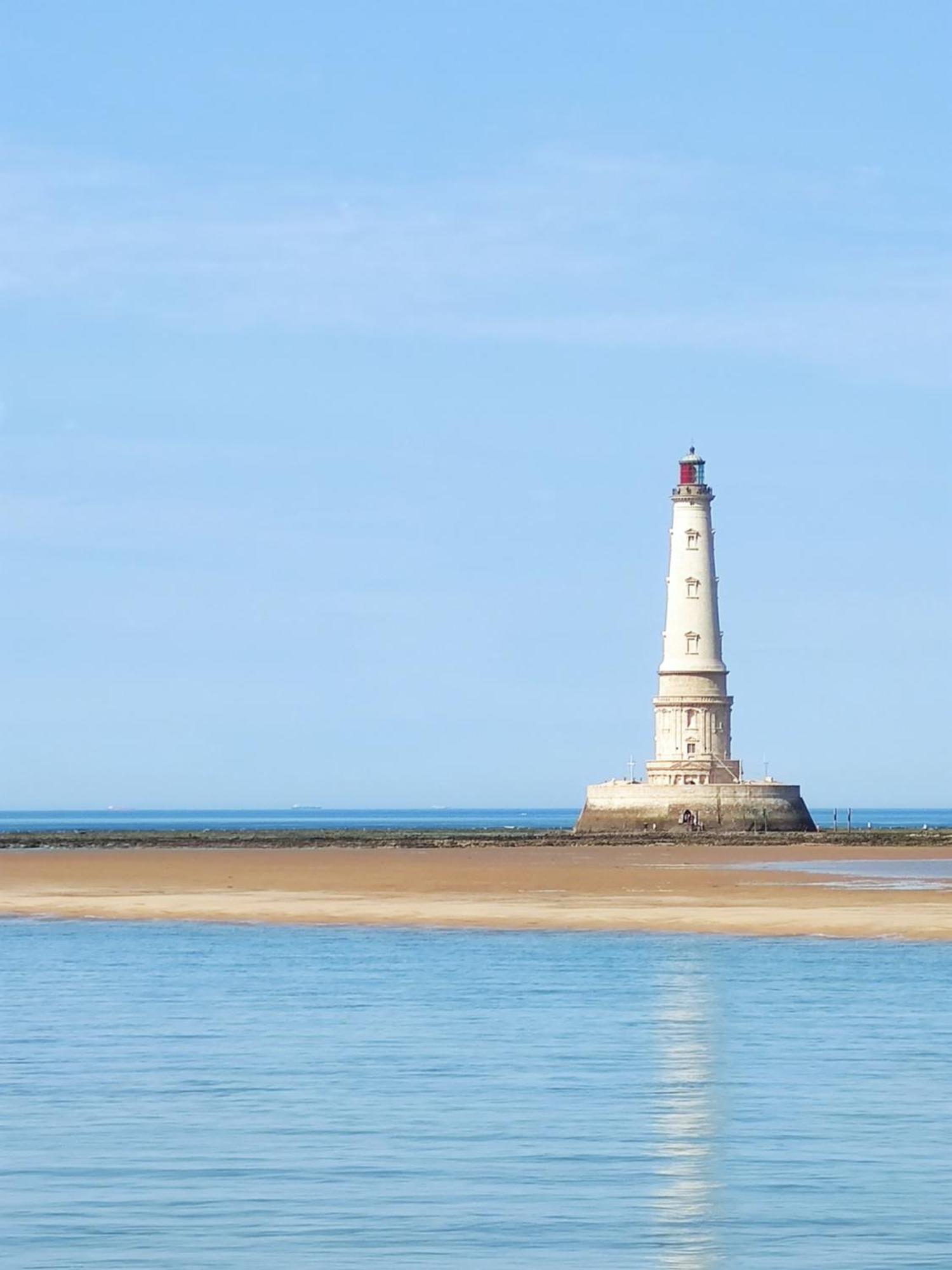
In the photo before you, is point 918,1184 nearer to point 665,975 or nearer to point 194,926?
point 665,975

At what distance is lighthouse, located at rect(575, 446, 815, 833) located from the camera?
9081 centimetres

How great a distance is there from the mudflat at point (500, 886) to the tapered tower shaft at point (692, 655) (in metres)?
4.91

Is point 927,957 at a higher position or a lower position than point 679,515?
lower

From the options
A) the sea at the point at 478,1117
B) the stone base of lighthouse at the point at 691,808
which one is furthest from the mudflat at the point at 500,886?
the sea at the point at 478,1117

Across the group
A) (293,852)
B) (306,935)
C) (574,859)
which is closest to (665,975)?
(306,935)

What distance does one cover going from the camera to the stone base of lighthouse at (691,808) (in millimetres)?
91250

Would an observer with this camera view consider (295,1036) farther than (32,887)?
No

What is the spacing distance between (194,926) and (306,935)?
10.6 ft

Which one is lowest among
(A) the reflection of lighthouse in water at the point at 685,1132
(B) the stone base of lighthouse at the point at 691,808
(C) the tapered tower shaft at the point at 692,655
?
(A) the reflection of lighthouse in water at the point at 685,1132

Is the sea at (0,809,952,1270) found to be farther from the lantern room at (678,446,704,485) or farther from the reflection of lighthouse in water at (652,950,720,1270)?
the lantern room at (678,446,704,485)

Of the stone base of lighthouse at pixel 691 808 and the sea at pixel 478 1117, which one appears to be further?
the stone base of lighthouse at pixel 691 808

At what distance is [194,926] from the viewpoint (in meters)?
39.2

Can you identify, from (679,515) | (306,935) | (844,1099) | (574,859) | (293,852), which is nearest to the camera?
(844,1099)

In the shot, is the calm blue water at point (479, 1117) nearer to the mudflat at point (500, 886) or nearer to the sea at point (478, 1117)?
the sea at point (478, 1117)
